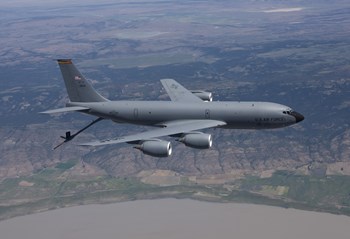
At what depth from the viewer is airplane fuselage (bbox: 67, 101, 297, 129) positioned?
85.1 metres

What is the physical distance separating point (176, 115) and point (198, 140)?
11.0 m

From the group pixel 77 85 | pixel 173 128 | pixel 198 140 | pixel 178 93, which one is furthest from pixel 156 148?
pixel 77 85

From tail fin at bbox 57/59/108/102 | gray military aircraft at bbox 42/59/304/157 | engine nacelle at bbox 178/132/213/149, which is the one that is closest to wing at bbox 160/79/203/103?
gray military aircraft at bbox 42/59/304/157

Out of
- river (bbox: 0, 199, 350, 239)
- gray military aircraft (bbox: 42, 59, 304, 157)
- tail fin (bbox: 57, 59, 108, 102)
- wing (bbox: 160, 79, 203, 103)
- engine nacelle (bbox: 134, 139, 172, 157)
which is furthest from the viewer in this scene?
river (bbox: 0, 199, 350, 239)

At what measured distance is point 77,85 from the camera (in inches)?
3740

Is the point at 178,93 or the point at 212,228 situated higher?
the point at 178,93

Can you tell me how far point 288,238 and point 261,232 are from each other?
11100 millimetres

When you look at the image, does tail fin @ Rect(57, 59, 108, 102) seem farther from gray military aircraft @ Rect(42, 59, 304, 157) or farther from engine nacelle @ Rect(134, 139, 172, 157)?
engine nacelle @ Rect(134, 139, 172, 157)

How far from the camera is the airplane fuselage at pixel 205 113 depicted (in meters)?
85.1

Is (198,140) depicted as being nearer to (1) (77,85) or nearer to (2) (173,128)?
(2) (173,128)

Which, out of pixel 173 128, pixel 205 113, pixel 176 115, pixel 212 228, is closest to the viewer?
pixel 173 128

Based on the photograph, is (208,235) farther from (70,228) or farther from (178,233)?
(70,228)

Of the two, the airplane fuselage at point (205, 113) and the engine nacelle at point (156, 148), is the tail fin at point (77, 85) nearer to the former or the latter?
the airplane fuselage at point (205, 113)

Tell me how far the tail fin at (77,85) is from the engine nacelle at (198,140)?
2325cm
